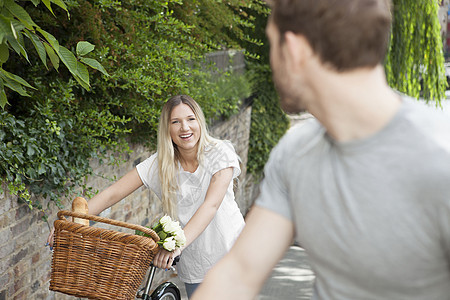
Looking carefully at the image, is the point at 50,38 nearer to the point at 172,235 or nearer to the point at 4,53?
the point at 4,53

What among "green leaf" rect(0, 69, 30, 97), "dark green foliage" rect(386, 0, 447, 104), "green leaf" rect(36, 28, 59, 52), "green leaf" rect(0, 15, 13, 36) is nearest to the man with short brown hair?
"green leaf" rect(0, 15, 13, 36)

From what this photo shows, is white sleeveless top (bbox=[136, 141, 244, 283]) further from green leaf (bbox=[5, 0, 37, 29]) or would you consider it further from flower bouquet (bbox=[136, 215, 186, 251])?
green leaf (bbox=[5, 0, 37, 29])

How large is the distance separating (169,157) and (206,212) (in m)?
0.51

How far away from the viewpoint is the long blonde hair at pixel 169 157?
3754 mm

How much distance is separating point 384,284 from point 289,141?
399 mm

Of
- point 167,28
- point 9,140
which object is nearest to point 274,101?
point 167,28

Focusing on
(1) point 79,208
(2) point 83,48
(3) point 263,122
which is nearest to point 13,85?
(2) point 83,48

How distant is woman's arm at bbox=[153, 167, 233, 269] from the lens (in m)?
3.28

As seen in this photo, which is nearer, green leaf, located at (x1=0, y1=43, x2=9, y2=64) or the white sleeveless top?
green leaf, located at (x1=0, y1=43, x2=9, y2=64)

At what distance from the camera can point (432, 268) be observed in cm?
128

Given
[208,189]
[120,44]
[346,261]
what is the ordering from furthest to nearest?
1. [120,44]
2. [208,189]
3. [346,261]

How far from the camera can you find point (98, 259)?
3.02 metres

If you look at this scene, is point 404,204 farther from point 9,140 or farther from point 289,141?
point 9,140

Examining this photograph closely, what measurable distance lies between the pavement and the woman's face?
2.72 meters
